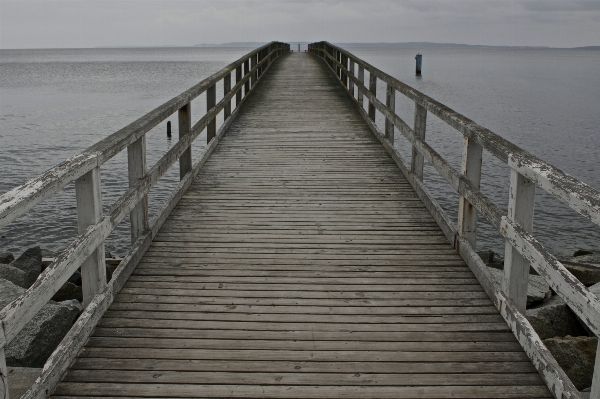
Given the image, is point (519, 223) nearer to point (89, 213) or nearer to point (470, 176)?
point (470, 176)

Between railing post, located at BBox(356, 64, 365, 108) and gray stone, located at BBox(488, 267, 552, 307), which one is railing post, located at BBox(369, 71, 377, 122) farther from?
gray stone, located at BBox(488, 267, 552, 307)

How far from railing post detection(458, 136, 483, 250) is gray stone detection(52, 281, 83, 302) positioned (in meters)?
4.61

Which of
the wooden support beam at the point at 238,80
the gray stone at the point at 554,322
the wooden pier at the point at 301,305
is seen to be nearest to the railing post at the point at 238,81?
the wooden support beam at the point at 238,80

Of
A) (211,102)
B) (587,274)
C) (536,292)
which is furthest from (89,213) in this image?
(587,274)

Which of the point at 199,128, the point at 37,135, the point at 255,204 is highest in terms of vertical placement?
the point at 199,128

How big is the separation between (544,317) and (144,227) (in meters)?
3.68

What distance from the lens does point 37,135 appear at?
25859 mm

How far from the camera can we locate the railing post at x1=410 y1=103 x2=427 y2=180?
6.29 m

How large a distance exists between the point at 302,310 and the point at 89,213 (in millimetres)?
1403

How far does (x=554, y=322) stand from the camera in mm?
5859

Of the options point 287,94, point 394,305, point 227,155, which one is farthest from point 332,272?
point 287,94

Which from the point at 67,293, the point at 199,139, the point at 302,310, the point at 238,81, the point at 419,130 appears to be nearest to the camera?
the point at 302,310

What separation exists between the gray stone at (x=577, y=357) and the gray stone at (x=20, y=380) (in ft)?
11.9

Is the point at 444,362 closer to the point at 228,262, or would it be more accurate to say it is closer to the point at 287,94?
the point at 228,262
